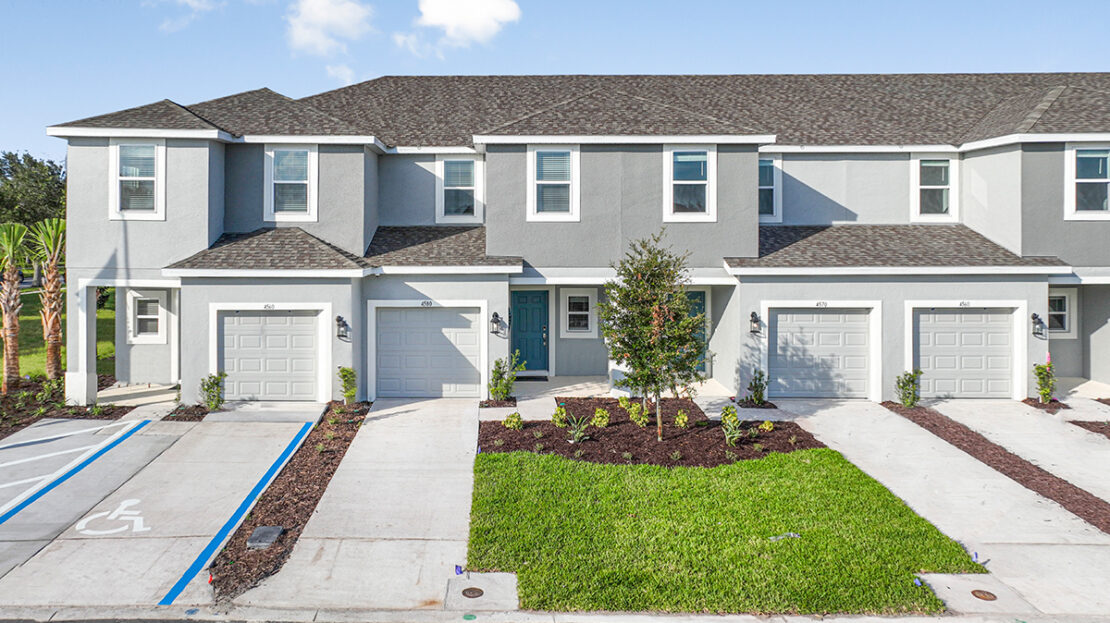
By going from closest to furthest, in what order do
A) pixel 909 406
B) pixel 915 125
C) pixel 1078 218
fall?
pixel 909 406, pixel 1078 218, pixel 915 125

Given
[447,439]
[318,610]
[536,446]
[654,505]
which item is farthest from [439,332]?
[318,610]

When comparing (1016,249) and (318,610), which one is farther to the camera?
(1016,249)

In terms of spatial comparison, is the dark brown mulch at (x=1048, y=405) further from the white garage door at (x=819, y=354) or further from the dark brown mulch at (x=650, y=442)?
the dark brown mulch at (x=650, y=442)

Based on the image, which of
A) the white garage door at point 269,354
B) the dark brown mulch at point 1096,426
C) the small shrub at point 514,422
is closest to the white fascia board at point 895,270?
the dark brown mulch at point 1096,426

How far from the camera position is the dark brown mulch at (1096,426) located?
12.0 meters

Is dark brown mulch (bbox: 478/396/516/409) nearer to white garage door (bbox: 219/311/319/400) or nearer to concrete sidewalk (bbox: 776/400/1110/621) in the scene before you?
white garage door (bbox: 219/311/319/400)

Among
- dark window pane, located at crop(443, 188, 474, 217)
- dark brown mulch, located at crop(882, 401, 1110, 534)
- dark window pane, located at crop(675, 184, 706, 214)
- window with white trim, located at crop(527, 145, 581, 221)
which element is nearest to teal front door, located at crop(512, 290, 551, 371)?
dark window pane, located at crop(443, 188, 474, 217)

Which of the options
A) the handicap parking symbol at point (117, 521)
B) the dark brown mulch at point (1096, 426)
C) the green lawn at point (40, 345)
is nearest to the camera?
the handicap parking symbol at point (117, 521)

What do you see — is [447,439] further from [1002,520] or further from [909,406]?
[909,406]

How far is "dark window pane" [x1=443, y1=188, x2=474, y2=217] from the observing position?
636 inches

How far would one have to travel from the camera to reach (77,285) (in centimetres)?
1382

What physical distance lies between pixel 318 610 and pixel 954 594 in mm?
5976

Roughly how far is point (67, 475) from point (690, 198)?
11.9 metres

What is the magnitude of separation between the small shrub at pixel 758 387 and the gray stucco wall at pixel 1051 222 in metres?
6.32
